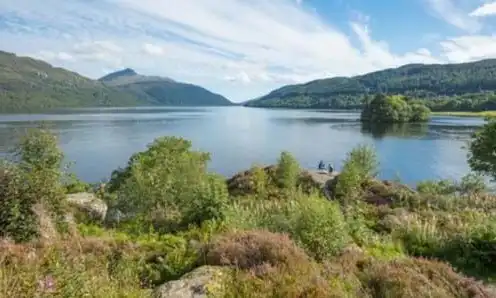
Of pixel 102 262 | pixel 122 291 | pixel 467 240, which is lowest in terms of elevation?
pixel 467 240

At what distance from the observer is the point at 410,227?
12.2 meters

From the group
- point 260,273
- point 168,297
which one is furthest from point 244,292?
point 168,297

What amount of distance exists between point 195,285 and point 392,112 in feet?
414

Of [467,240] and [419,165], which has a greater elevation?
[467,240]

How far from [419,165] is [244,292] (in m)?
57.4

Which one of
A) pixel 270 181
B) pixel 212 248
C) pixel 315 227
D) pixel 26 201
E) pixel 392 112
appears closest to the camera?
pixel 212 248

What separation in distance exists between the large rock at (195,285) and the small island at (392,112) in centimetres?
12525

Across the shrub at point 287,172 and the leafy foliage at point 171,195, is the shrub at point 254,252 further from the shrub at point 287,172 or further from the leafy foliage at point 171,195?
the shrub at point 287,172

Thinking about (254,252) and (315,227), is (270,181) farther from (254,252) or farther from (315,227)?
(254,252)

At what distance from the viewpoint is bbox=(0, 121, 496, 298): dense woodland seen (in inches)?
219

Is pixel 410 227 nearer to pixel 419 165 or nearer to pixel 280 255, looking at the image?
pixel 280 255

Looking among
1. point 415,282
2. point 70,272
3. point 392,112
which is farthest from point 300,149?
point 70,272

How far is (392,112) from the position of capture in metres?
124

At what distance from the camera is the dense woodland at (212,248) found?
5.55 meters
